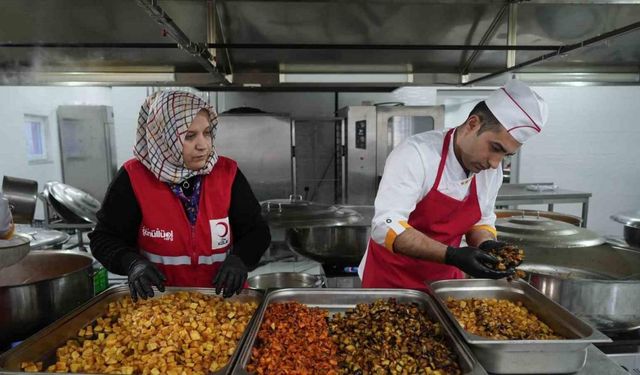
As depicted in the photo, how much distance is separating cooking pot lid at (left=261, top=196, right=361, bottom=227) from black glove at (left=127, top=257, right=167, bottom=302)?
1802 millimetres

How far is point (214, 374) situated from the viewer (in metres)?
0.98

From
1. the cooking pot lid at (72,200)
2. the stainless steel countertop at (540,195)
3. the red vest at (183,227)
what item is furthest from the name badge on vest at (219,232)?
the stainless steel countertop at (540,195)

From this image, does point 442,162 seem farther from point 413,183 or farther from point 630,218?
point 630,218

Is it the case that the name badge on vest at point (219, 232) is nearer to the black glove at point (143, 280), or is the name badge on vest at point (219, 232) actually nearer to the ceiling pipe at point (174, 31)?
the black glove at point (143, 280)

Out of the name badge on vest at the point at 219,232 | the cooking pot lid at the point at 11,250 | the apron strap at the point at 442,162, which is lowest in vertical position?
the name badge on vest at the point at 219,232

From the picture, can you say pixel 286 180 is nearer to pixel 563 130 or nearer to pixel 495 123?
pixel 495 123

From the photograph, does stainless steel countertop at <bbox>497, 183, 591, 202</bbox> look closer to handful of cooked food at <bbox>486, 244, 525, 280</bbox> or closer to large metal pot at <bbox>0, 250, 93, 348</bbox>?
handful of cooked food at <bbox>486, 244, 525, 280</bbox>

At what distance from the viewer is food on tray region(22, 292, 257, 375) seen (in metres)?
1.08

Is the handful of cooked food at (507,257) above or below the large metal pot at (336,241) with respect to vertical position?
above

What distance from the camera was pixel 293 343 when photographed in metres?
1.19

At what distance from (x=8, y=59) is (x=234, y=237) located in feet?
10.0

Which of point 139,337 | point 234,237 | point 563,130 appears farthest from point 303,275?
point 563,130

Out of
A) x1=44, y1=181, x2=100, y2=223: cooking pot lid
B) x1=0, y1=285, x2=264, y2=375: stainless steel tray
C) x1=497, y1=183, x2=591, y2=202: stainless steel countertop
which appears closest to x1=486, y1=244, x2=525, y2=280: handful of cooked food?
x1=0, y1=285, x2=264, y2=375: stainless steel tray

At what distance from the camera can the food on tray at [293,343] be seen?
107 cm
